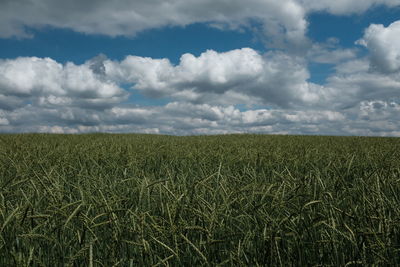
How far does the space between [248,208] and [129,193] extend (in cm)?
123

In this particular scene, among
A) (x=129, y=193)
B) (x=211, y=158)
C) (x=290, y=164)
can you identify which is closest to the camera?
(x=129, y=193)

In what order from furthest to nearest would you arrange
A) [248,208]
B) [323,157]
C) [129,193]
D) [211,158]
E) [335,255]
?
[323,157]
[211,158]
[129,193]
[248,208]
[335,255]

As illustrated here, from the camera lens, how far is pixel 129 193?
11.1 ft

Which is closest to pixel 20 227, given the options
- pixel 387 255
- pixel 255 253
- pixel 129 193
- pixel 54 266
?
pixel 54 266

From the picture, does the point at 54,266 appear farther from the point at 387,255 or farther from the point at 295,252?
the point at 387,255

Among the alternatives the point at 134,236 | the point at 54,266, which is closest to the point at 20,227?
the point at 54,266

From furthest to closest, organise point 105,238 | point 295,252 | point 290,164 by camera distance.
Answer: point 290,164 → point 105,238 → point 295,252

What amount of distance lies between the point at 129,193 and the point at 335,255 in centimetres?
206

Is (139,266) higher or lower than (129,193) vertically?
lower

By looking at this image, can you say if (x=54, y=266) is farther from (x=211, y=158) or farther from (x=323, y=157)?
(x=323, y=157)

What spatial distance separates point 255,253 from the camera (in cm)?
209

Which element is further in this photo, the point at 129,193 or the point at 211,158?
the point at 211,158

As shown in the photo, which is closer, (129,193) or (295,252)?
(295,252)

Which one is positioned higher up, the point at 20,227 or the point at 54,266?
the point at 20,227
